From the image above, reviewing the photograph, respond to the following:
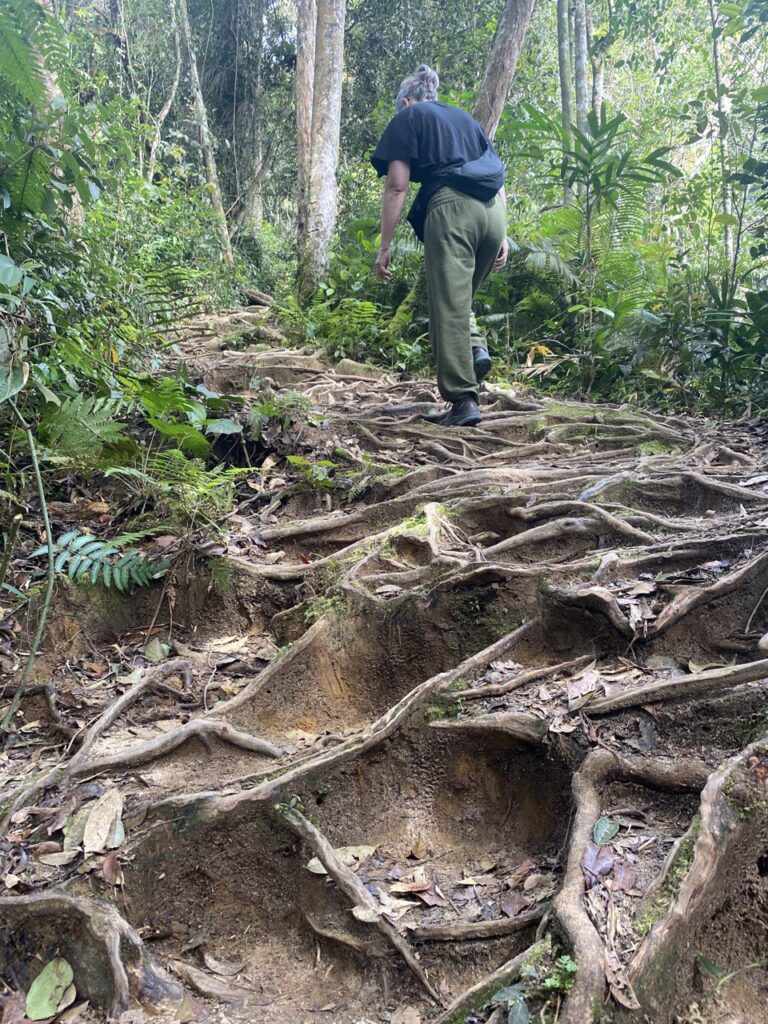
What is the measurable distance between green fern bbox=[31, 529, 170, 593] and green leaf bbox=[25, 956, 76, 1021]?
173 cm

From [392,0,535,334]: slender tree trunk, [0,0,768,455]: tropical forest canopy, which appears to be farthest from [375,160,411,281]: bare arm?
[392,0,535,334]: slender tree trunk

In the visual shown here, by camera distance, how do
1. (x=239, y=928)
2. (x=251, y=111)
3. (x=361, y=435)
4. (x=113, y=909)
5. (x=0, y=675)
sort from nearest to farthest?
(x=113, y=909) → (x=239, y=928) → (x=0, y=675) → (x=361, y=435) → (x=251, y=111)

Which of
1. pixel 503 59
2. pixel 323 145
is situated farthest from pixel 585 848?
pixel 323 145

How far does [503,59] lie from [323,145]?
9.63 feet

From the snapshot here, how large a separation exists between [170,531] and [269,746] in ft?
5.18

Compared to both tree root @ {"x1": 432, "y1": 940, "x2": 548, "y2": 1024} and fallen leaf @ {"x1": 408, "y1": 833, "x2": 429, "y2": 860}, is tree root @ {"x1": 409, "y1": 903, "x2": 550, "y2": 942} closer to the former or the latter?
tree root @ {"x1": 432, "y1": 940, "x2": 548, "y2": 1024}

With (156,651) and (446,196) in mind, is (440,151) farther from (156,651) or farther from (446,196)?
(156,651)

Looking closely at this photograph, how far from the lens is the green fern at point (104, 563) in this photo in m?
3.33

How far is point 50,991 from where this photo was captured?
1.85 m

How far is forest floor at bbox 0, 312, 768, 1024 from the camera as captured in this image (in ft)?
5.51

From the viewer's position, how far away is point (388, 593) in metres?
3.19

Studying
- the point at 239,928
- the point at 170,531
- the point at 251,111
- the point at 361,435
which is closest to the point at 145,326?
the point at 361,435

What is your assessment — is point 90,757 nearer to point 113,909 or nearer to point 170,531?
point 113,909

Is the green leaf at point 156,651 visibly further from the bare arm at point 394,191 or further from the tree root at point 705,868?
the bare arm at point 394,191
